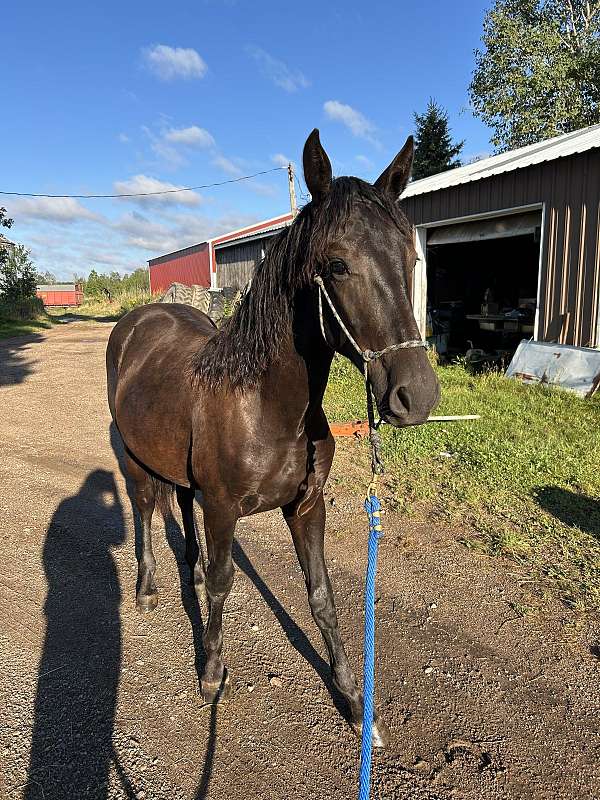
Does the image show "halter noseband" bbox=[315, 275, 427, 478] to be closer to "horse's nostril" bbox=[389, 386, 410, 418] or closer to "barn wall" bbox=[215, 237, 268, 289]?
"horse's nostril" bbox=[389, 386, 410, 418]

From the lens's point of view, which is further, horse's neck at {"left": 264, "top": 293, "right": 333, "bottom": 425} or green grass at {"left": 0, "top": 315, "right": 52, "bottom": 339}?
green grass at {"left": 0, "top": 315, "right": 52, "bottom": 339}

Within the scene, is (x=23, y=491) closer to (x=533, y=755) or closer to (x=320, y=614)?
(x=320, y=614)

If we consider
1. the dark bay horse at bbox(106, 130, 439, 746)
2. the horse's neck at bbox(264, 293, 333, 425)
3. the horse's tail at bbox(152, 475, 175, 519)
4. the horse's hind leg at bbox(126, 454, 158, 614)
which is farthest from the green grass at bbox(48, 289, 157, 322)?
the horse's neck at bbox(264, 293, 333, 425)

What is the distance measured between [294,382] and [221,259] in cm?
2524

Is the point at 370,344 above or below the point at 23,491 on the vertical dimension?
above

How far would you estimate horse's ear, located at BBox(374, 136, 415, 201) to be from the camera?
6.37 ft

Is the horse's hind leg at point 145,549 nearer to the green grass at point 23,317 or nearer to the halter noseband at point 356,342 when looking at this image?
the halter noseband at point 356,342

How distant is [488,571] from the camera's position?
363 cm

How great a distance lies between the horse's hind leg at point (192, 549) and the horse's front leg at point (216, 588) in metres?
0.78

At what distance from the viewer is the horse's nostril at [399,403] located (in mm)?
1578

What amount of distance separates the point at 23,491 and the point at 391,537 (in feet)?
12.1

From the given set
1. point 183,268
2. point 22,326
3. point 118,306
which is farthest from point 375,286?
point 118,306

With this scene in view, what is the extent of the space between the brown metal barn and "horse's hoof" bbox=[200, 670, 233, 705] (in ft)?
24.9

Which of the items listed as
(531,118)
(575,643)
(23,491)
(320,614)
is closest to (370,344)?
(320,614)
